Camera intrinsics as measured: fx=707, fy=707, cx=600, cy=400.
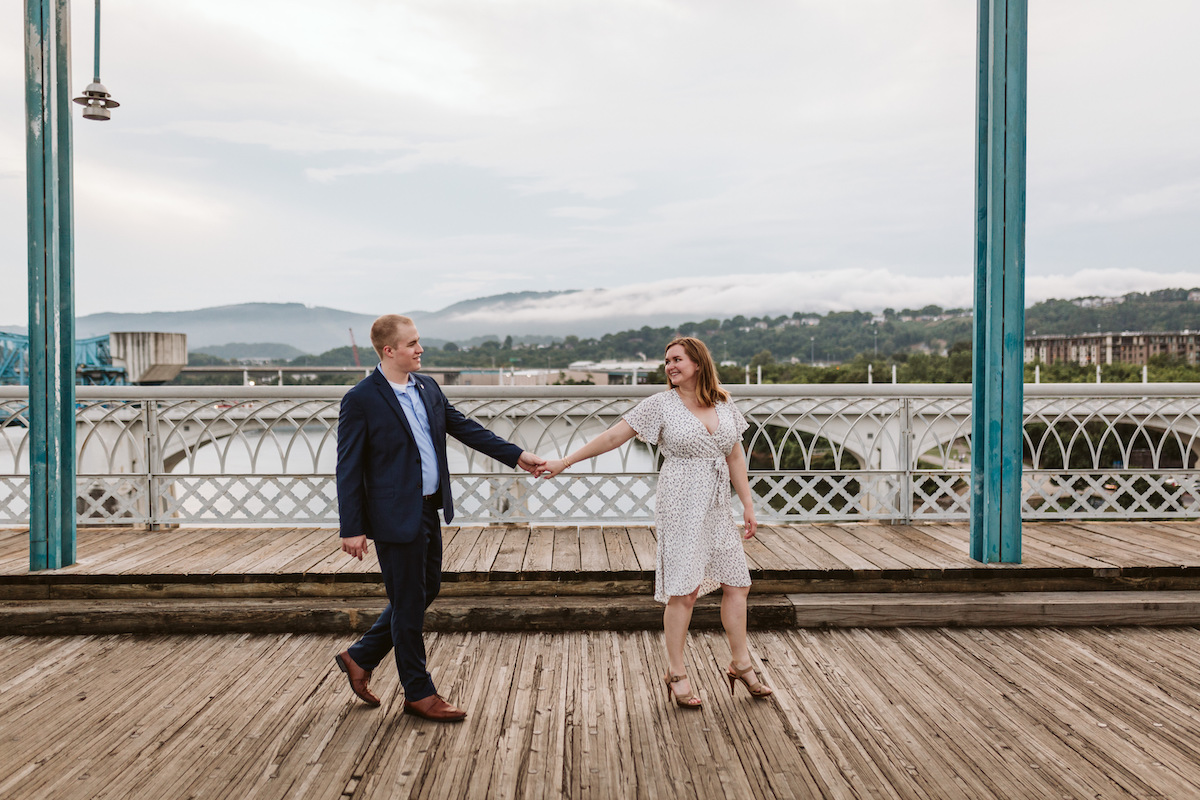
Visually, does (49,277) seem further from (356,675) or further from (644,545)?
(644,545)

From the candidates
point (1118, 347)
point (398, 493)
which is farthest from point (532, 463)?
point (1118, 347)

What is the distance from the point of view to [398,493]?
268cm

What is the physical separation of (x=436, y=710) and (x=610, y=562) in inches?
65.0

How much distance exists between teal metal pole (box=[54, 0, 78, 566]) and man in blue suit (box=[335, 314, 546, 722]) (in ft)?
8.32

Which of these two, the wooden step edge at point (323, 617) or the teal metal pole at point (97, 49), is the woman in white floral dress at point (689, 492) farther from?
the teal metal pole at point (97, 49)

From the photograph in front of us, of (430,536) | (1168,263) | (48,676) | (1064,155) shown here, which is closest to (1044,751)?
(430,536)

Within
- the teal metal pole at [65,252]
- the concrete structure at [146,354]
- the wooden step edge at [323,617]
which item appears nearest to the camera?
the wooden step edge at [323,617]

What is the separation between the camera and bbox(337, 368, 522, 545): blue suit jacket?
104 inches

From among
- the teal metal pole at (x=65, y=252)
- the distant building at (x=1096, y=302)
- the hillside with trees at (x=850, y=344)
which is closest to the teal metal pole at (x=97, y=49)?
the teal metal pole at (x=65, y=252)

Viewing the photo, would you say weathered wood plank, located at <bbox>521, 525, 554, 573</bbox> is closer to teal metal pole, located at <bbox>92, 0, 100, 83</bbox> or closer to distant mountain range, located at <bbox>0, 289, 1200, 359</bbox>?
teal metal pole, located at <bbox>92, 0, 100, 83</bbox>

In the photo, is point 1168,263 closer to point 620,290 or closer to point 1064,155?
point 1064,155

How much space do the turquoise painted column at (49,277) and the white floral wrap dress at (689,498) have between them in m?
3.46

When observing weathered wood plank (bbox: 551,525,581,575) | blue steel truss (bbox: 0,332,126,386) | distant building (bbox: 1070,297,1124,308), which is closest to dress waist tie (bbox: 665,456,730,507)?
weathered wood plank (bbox: 551,525,581,575)

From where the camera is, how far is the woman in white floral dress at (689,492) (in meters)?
2.90
